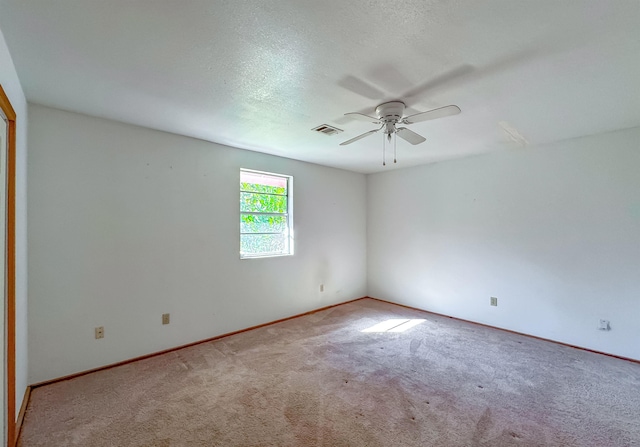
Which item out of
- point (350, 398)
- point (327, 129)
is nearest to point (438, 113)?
point (327, 129)

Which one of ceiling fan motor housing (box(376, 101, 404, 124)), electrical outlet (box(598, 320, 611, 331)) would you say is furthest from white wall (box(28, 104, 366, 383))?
electrical outlet (box(598, 320, 611, 331))

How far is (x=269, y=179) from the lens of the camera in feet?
13.5

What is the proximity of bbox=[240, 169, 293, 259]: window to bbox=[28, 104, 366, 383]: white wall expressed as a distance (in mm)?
158

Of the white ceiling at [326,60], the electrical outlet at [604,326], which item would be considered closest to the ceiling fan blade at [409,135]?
the white ceiling at [326,60]

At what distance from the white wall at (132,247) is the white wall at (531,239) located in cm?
213

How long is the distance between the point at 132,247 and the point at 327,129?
2.30m

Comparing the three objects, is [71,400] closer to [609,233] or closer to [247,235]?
[247,235]

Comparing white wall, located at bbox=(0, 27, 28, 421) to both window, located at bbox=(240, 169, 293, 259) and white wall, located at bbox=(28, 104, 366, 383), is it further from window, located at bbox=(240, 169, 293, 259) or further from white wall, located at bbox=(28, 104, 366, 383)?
window, located at bbox=(240, 169, 293, 259)

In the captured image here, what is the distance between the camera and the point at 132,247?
2857 millimetres

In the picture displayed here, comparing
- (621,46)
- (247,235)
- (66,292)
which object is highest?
(621,46)

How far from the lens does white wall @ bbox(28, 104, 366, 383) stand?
244cm

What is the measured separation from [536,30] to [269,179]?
3.25 metres

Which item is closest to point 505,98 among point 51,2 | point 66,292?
point 51,2

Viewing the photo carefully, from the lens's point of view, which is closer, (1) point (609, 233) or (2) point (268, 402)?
(2) point (268, 402)
